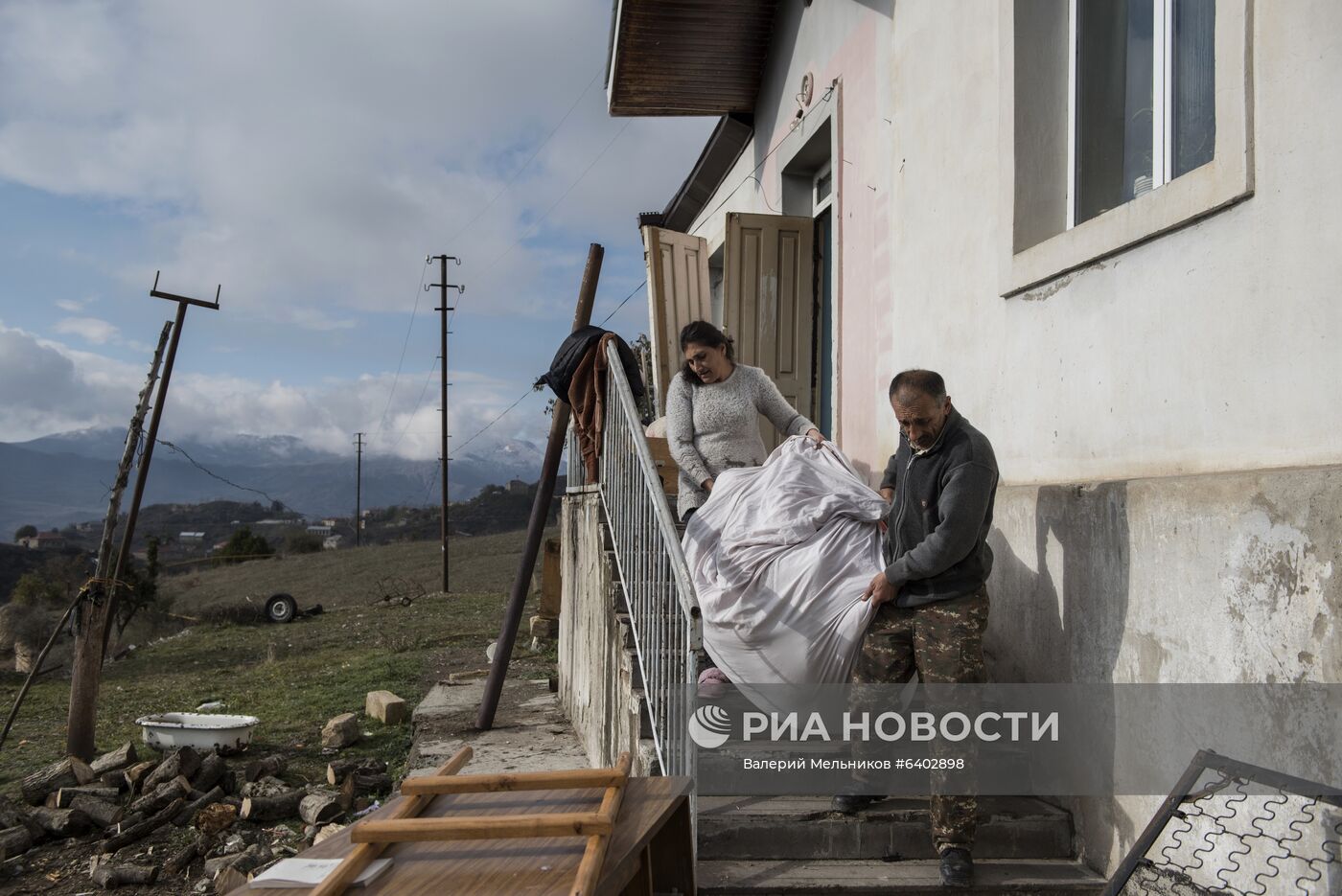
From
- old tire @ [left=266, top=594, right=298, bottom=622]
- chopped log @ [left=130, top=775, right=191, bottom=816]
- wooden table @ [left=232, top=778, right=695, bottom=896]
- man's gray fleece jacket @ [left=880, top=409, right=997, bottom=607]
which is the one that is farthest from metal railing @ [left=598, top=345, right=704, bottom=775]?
old tire @ [left=266, top=594, right=298, bottom=622]

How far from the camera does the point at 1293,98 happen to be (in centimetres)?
279

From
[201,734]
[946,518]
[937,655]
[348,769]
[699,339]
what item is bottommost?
[348,769]

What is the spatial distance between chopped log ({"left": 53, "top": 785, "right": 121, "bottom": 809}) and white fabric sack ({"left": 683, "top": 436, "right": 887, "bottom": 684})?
5.26 meters

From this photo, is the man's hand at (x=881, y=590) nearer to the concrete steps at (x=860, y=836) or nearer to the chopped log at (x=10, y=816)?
the concrete steps at (x=860, y=836)

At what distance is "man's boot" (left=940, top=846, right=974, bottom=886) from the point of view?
3281mm

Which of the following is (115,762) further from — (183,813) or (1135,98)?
(1135,98)

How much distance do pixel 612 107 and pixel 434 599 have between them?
16333 millimetres

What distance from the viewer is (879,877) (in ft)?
11.0


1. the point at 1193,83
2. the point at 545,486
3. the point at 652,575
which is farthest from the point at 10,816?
the point at 1193,83

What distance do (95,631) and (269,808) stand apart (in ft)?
17.5

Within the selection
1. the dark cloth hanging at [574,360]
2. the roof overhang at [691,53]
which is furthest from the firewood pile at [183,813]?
the roof overhang at [691,53]

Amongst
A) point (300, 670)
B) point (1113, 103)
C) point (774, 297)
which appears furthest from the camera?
point (300, 670)

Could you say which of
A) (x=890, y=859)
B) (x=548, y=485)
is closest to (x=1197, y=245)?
(x=890, y=859)

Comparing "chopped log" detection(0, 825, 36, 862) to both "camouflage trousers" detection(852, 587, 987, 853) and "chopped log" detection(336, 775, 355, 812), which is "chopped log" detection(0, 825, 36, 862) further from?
"camouflage trousers" detection(852, 587, 987, 853)
